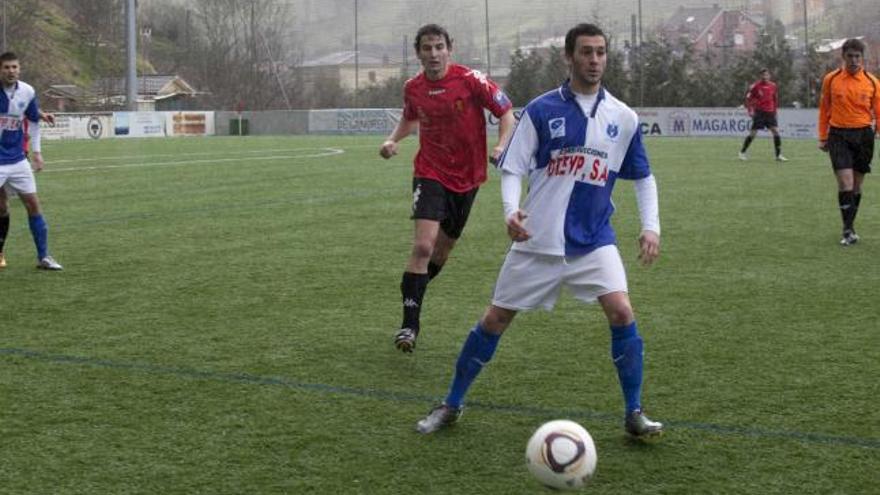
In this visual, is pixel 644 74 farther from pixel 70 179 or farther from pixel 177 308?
pixel 177 308

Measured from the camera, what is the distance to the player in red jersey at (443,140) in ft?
24.8

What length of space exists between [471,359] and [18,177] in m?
6.82

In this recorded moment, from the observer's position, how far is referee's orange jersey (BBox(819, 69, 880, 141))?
12445mm

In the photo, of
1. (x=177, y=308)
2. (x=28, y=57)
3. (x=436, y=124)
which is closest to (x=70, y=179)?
(x=177, y=308)

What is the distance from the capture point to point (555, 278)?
5.41 m

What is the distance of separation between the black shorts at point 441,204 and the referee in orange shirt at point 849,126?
5979 millimetres

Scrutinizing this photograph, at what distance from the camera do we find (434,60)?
764 centimetres

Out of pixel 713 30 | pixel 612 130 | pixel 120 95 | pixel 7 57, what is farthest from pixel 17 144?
pixel 120 95

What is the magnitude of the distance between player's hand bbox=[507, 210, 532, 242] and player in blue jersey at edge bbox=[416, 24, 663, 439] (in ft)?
0.27

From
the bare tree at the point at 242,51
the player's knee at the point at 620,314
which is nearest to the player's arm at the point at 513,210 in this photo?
the player's knee at the point at 620,314

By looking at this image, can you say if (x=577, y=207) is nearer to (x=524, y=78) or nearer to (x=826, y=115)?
(x=826, y=115)

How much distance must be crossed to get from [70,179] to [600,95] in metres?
18.9

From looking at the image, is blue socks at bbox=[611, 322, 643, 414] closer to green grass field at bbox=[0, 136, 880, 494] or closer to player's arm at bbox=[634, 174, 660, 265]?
green grass field at bbox=[0, 136, 880, 494]

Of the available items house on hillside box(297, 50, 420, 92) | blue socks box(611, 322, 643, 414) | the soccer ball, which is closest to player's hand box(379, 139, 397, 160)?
blue socks box(611, 322, 643, 414)
